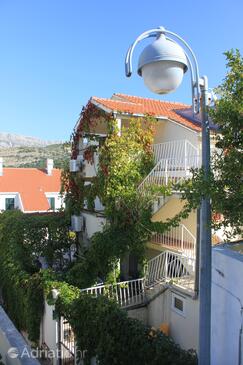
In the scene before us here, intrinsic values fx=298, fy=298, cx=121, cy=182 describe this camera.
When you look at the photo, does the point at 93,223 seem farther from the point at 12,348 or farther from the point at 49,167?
the point at 49,167

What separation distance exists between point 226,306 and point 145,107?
1105 cm

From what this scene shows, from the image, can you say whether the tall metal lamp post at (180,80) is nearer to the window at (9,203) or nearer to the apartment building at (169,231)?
the apartment building at (169,231)

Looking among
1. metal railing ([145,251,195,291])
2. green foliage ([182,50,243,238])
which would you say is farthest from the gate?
green foliage ([182,50,243,238])

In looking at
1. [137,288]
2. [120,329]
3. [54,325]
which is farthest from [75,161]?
[120,329]

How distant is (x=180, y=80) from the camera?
151 inches

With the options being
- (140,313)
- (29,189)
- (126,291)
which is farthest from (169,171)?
(29,189)

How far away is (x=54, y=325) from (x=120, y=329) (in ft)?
11.0

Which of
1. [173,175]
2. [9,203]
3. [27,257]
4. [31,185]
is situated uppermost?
[173,175]

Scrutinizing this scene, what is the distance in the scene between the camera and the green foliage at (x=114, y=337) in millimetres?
5266

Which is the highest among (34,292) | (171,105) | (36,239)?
(171,105)

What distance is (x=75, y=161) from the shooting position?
14.2 m

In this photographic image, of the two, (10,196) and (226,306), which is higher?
(10,196)

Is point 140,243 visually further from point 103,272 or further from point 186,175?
point 186,175

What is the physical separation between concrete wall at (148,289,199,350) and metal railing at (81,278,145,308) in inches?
22.2
